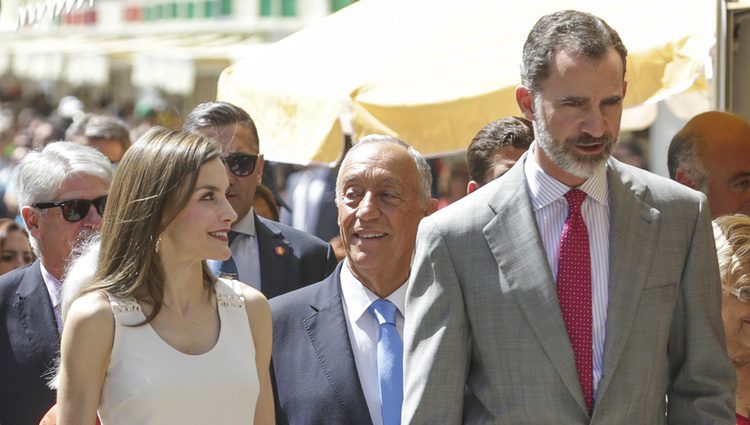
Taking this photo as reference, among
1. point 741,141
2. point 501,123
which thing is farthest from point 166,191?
point 741,141

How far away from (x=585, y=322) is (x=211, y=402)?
108 centimetres

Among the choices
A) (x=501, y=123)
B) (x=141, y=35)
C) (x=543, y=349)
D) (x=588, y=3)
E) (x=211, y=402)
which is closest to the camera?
(x=543, y=349)

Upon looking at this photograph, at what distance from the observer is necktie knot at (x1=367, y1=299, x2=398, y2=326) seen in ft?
15.7

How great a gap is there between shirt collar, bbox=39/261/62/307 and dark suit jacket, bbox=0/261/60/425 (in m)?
0.04

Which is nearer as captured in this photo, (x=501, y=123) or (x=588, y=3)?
(x=501, y=123)

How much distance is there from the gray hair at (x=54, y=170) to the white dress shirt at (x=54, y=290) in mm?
173

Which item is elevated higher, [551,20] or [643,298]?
[551,20]

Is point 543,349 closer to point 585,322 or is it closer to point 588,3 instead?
point 585,322

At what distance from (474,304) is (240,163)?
262 centimetres

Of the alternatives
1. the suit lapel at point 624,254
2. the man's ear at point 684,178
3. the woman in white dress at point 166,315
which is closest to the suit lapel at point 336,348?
the woman in white dress at point 166,315

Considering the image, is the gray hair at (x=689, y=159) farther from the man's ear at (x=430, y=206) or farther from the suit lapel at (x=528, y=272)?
the suit lapel at (x=528, y=272)

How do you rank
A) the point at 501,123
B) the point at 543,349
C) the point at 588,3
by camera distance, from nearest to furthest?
the point at 543,349 < the point at 501,123 < the point at 588,3

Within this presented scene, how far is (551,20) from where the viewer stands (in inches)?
155

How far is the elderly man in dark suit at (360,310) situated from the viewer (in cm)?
465
